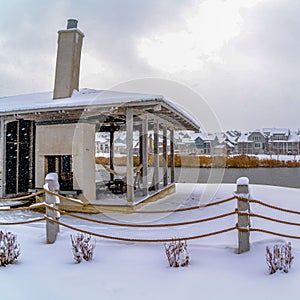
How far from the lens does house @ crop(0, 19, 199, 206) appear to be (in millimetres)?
6773

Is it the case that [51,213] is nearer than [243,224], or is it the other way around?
[243,224]

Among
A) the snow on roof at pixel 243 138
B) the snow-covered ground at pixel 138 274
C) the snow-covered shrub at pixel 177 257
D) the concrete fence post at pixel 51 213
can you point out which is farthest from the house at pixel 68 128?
the snow on roof at pixel 243 138

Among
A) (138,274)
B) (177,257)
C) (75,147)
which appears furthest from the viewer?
(75,147)

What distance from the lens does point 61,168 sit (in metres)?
9.74

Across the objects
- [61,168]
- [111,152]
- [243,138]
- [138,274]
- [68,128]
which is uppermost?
[243,138]

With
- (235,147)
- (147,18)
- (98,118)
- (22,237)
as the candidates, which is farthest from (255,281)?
(235,147)

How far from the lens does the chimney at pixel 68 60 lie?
836cm

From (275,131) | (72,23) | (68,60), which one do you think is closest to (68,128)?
(68,60)

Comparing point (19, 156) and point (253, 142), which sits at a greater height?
point (253, 142)

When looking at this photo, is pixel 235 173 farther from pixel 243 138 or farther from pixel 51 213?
pixel 243 138

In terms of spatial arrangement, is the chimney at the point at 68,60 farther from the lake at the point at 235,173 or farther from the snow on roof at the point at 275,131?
the snow on roof at the point at 275,131

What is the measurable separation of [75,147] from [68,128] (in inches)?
19.4

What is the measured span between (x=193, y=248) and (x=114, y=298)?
52.5 inches

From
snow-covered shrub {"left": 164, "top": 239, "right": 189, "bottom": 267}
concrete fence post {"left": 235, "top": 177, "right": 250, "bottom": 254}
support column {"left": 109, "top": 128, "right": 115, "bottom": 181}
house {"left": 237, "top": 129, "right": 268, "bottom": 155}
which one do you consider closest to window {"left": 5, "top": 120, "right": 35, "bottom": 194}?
Result: support column {"left": 109, "top": 128, "right": 115, "bottom": 181}
